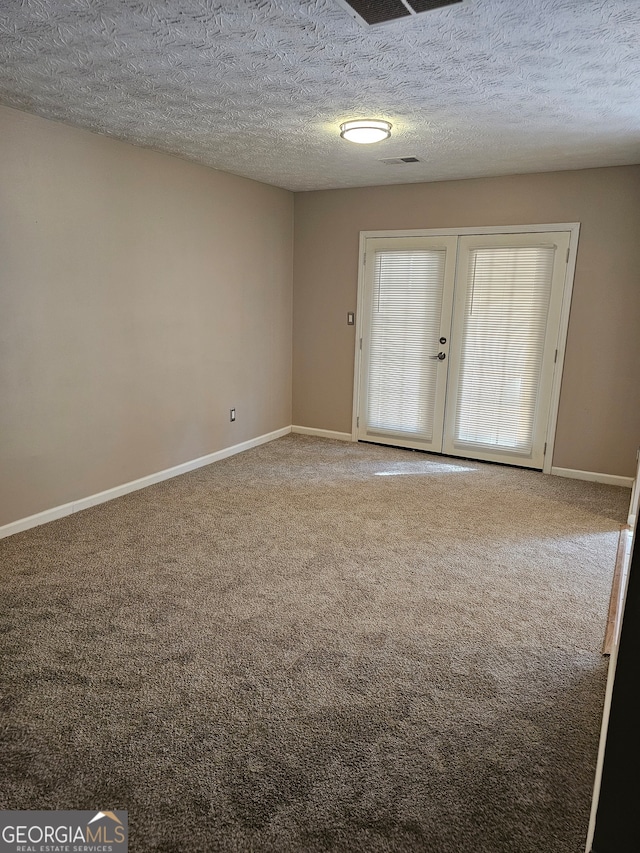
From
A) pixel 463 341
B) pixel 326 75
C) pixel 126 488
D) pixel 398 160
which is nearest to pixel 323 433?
pixel 463 341

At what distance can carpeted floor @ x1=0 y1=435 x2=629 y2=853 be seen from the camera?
172cm

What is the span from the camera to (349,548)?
353 centimetres

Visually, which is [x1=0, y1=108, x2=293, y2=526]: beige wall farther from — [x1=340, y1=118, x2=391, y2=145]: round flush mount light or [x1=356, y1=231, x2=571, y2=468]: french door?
[x1=340, y1=118, x2=391, y2=145]: round flush mount light

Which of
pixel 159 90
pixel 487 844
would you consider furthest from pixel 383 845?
pixel 159 90

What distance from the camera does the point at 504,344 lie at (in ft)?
16.7

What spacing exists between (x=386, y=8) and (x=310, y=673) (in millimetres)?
2495

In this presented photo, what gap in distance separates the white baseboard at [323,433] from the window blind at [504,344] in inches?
49.0

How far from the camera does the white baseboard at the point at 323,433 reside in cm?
607

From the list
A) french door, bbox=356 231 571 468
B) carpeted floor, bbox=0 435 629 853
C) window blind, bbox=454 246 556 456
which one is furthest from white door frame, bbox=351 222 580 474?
carpeted floor, bbox=0 435 629 853

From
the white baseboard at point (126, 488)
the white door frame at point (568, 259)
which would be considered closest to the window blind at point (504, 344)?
the white door frame at point (568, 259)

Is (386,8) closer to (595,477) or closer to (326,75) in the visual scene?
(326,75)

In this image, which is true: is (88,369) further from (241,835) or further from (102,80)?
(241,835)

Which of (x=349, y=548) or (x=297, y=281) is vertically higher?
(x=297, y=281)

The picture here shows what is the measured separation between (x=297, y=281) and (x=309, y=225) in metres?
0.57
